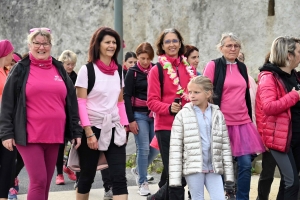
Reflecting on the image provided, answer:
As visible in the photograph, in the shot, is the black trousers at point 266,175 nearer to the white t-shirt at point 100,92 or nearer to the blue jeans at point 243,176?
the blue jeans at point 243,176

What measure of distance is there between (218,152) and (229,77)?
50.2 inches

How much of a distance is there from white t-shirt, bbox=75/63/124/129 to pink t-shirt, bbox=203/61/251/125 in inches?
42.0

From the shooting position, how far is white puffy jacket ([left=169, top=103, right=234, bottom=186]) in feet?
18.8

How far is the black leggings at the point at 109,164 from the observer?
613 centimetres

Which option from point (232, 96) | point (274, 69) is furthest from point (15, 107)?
point (274, 69)

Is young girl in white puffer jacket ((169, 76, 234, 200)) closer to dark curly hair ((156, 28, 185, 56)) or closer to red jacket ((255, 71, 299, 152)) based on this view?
red jacket ((255, 71, 299, 152))

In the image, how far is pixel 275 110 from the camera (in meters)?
6.09

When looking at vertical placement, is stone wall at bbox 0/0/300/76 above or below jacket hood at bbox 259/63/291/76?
above

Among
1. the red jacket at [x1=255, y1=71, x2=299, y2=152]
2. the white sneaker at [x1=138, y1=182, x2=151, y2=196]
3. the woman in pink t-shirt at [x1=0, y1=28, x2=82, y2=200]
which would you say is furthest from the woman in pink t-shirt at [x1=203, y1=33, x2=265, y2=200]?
the woman in pink t-shirt at [x1=0, y1=28, x2=82, y2=200]

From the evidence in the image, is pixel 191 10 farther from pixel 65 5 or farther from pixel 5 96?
pixel 5 96

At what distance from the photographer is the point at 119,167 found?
6168mm

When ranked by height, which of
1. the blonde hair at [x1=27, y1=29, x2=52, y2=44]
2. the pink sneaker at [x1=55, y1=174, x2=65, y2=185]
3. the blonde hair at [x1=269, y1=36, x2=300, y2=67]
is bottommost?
the pink sneaker at [x1=55, y1=174, x2=65, y2=185]

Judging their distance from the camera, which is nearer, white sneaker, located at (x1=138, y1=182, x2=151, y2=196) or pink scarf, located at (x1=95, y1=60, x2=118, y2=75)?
pink scarf, located at (x1=95, y1=60, x2=118, y2=75)

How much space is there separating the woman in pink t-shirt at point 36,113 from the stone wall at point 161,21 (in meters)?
12.3
